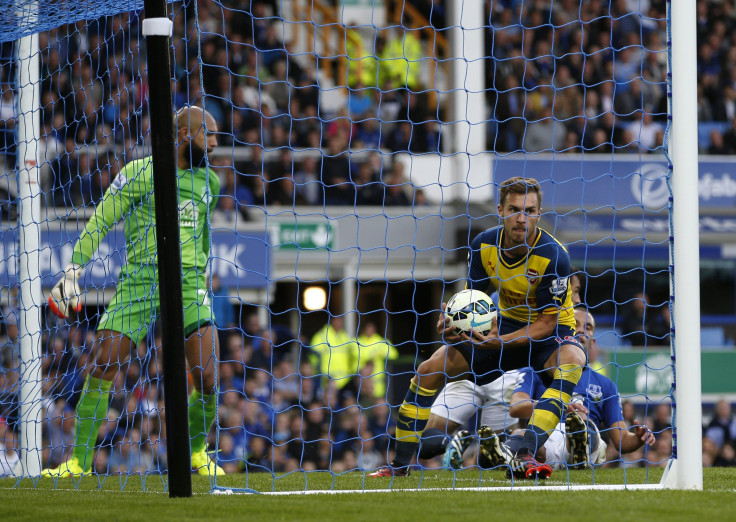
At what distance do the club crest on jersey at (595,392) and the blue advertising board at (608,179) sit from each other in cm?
688

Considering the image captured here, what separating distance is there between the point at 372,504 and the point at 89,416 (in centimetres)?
258

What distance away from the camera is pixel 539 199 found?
5602 millimetres

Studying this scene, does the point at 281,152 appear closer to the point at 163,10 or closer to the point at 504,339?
the point at 504,339

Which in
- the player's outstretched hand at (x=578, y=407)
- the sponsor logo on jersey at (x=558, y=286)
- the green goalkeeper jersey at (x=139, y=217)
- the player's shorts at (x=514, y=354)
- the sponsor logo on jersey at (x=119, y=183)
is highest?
the sponsor logo on jersey at (x=119, y=183)

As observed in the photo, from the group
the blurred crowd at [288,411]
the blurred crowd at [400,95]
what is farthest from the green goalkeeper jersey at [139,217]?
the blurred crowd at [400,95]

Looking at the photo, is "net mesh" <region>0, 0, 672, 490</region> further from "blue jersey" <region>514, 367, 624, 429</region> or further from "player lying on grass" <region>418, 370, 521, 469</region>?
"player lying on grass" <region>418, 370, 521, 469</region>

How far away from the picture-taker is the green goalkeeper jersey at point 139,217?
593 centimetres

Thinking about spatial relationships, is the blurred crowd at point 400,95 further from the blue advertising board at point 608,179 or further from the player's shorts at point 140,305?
the player's shorts at point 140,305

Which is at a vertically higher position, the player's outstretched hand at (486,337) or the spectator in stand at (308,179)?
the spectator in stand at (308,179)

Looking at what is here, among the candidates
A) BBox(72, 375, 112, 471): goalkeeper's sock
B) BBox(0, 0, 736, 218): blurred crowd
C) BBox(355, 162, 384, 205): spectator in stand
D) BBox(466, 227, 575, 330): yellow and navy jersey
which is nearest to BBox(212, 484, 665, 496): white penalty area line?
BBox(466, 227, 575, 330): yellow and navy jersey

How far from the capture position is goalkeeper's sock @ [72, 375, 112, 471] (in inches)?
237

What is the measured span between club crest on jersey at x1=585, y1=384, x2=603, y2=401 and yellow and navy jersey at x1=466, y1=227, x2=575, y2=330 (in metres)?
1.46

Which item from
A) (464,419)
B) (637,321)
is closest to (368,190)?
(637,321)

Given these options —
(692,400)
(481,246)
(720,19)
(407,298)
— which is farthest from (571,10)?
(692,400)
